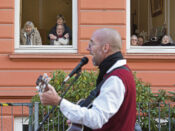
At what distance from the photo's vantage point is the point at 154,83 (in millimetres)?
9445

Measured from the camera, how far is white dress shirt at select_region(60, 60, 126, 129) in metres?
3.31

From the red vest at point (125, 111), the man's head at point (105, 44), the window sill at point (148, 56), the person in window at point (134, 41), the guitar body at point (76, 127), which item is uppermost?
the person in window at point (134, 41)

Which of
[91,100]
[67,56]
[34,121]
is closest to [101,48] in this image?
[91,100]

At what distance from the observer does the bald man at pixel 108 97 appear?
3328 mm

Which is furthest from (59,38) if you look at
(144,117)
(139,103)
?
(139,103)

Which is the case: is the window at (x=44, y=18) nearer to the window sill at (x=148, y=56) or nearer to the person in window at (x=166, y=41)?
the window sill at (x=148, y=56)

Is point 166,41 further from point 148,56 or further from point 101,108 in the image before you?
point 101,108

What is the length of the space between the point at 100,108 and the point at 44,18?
7.24m

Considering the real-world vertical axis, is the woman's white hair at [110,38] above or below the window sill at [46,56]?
below

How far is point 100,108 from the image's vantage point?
332 centimetres

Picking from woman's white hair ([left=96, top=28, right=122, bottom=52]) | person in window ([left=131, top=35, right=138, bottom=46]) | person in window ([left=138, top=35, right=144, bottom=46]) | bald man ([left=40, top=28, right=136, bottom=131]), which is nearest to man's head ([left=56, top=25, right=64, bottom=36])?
person in window ([left=131, top=35, right=138, bottom=46])

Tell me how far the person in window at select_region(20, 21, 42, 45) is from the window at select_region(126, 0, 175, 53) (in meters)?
1.86

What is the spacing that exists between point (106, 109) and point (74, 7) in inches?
256

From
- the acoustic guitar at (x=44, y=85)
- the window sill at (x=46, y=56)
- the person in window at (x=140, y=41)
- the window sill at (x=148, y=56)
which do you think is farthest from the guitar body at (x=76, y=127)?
the person in window at (x=140, y=41)
